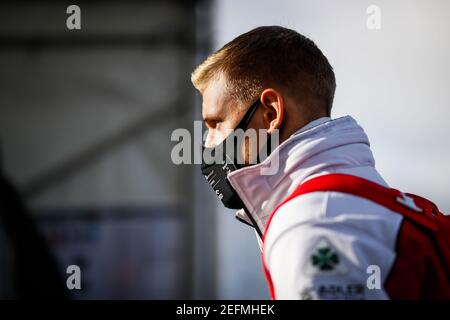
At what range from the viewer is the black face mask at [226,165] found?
1740 mm

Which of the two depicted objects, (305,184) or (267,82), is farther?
(267,82)

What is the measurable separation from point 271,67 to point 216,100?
18 cm

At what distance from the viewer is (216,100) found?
1.83 metres

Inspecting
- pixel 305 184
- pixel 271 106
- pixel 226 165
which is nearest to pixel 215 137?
pixel 226 165

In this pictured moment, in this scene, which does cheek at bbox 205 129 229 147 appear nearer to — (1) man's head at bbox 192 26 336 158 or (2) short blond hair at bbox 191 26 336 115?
(1) man's head at bbox 192 26 336 158

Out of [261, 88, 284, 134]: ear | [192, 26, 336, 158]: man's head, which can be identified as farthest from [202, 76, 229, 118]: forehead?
[261, 88, 284, 134]: ear

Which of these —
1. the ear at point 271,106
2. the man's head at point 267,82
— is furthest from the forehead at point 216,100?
the ear at point 271,106

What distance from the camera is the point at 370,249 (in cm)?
123

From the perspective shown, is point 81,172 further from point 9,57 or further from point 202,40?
point 202,40

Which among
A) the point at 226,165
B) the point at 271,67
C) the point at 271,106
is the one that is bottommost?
the point at 226,165

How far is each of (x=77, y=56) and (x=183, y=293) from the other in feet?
6.85

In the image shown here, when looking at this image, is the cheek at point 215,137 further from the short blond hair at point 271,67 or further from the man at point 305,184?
the short blond hair at point 271,67

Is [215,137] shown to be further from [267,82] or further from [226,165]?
[267,82]

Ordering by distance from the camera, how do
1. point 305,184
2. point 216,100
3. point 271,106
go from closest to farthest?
point 305,184 → point 271,106 → point 216,100
